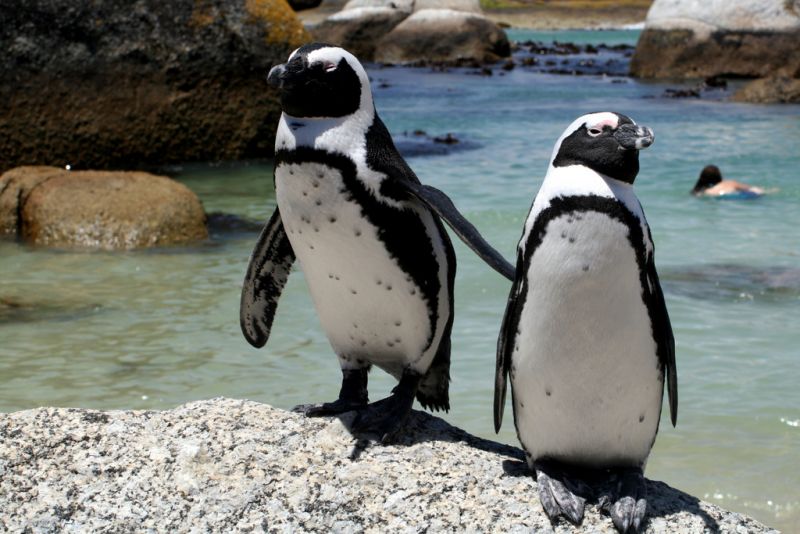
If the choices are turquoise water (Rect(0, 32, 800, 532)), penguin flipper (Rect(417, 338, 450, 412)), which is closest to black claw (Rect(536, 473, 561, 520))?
penguin flipper (Rect(417, 338, 450, 412))

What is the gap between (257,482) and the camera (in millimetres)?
2832

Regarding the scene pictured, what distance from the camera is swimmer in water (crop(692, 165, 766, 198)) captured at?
10109 mm

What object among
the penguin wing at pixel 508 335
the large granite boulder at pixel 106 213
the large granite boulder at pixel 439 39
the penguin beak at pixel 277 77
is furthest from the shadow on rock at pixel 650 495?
the large granite boulder at pixel 439 39

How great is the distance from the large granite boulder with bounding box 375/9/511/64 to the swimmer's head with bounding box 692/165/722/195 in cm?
1751

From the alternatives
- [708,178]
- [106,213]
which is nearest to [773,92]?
[708,178]

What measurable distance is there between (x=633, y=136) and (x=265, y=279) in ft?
4.44

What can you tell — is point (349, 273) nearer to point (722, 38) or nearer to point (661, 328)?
point (661, 328)

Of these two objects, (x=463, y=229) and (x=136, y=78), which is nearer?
(x=463, y=229)

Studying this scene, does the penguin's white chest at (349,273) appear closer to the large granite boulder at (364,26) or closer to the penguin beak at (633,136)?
the penguin beak at (633,136)

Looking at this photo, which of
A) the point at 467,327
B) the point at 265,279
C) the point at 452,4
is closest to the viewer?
the point at 265,279

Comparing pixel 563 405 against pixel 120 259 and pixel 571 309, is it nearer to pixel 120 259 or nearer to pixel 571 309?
pixel 571 309

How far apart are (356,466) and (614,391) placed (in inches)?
25.5

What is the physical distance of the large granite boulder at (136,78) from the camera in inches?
394

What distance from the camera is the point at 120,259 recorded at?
7.69 metres
